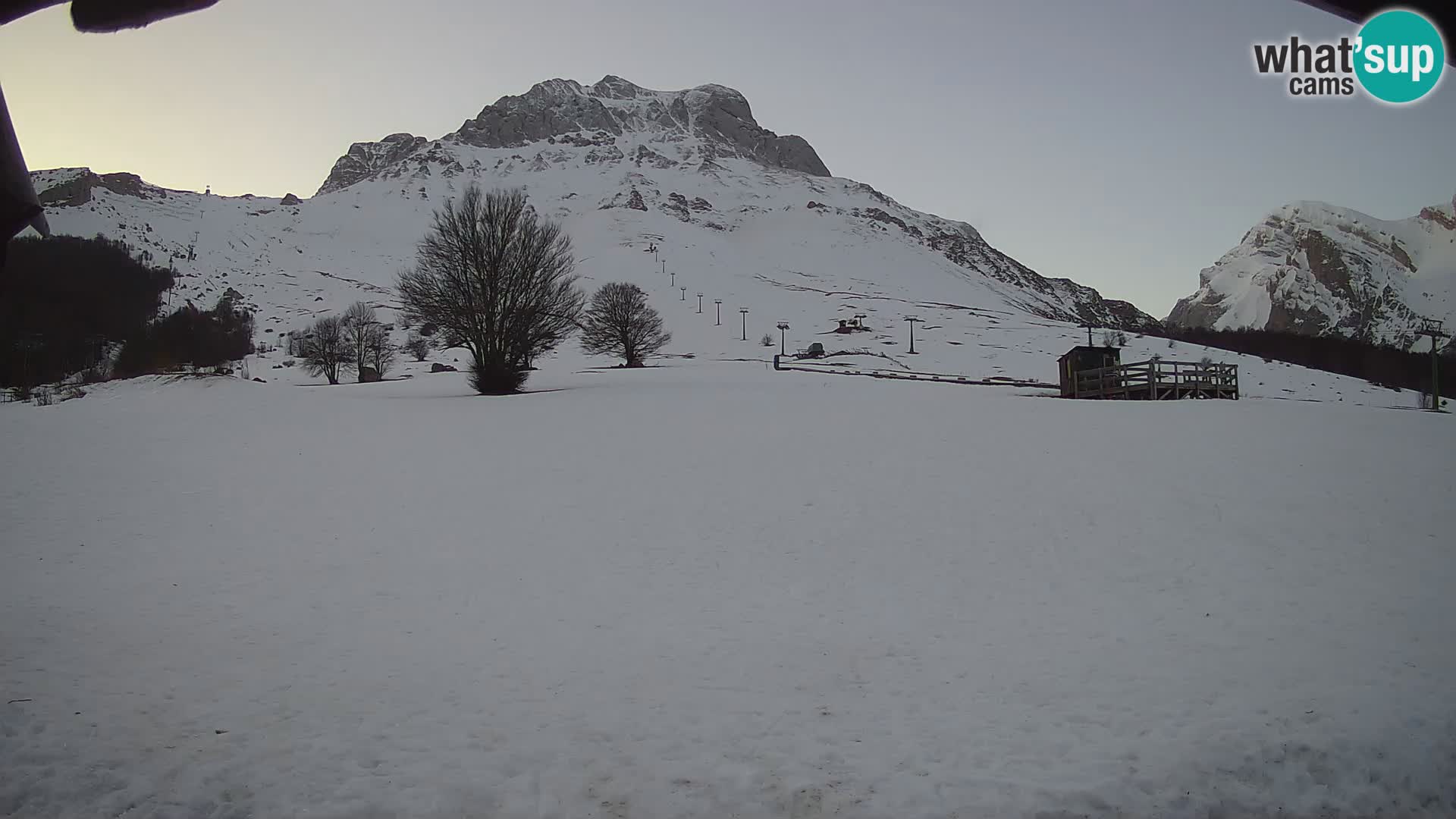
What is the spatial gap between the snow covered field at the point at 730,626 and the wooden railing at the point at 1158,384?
11751 mm

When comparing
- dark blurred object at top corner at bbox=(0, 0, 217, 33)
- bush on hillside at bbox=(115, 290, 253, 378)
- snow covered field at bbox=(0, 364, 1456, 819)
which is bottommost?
snow covered field at bbox=(0, 364, 1456, 819)

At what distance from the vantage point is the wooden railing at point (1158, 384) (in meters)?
36.2

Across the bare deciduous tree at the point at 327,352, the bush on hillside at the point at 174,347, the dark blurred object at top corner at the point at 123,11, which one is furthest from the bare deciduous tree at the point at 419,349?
the dark blurred object at top corner at the point at 123,11

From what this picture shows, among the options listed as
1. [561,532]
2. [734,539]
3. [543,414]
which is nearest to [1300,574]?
[734,539]

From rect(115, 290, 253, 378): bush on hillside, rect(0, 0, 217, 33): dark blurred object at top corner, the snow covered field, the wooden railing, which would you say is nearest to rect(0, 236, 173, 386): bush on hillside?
rect(0, 0, 217, 33): dark blurred object at top corner

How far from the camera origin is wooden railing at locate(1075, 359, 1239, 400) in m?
36.2

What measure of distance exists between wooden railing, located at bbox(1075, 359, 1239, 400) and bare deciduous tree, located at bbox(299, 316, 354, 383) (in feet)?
185

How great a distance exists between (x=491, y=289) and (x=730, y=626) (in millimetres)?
29639

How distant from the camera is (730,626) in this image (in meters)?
11.5

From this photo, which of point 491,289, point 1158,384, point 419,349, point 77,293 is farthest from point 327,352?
point 77,293

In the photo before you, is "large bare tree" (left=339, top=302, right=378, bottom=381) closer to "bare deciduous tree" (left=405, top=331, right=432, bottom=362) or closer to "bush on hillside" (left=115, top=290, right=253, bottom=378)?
"bare deciduous tree" (left=405, top=331, right=432, bottom=362)

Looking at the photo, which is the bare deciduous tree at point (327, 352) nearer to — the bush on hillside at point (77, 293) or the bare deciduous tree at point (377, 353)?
the bare deciduous tree at point (377, 353)

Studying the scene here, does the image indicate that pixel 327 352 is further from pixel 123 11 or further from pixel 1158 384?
pixel 123 11

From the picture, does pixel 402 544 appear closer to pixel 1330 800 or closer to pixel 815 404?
pixel 1330 800
